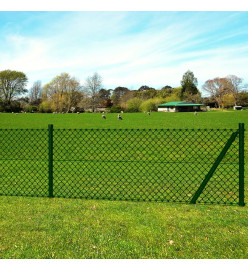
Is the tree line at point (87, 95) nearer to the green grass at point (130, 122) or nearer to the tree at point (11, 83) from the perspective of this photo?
the tree at point (11, 83)

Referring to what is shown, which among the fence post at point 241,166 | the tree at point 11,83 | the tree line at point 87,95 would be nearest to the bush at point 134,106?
the tree line at point 87,95

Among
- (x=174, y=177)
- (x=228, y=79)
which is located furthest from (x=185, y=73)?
(x=174, y=177)

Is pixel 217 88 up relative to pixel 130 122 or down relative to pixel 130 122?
up

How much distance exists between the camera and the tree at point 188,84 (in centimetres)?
6886

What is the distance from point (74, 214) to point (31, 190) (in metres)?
1.45

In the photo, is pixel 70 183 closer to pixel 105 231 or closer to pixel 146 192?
pixel 146 192

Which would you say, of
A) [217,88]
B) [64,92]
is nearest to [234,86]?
[217,88]

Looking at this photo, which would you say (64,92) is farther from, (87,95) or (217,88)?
(217,88)

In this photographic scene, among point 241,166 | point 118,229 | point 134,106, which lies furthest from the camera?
point 134,106

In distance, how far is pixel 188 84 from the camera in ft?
226

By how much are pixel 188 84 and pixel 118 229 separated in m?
69.8

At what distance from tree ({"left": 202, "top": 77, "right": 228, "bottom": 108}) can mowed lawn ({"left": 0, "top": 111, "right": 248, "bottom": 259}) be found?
72401 millimetres

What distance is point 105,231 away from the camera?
117 inches

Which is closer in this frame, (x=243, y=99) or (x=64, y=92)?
(x=64, y=92)
